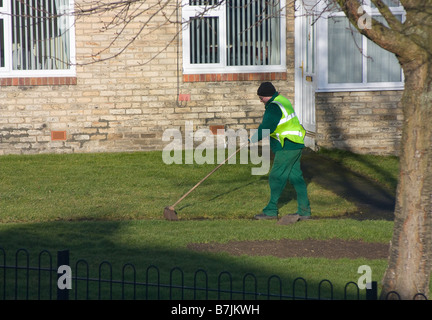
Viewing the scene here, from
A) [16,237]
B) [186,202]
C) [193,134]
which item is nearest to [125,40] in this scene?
[193,134]

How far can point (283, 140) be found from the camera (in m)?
9.09

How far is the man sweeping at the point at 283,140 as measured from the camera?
9.05 meters

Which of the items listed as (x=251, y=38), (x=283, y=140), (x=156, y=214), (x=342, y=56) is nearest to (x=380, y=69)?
(x=342, y=56)

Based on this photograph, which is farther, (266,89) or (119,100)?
(119,100)

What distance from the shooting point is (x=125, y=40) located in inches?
539

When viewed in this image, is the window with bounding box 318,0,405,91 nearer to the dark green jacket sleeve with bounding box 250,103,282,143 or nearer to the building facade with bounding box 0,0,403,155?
the building facade with bounding box 0,0,403,155

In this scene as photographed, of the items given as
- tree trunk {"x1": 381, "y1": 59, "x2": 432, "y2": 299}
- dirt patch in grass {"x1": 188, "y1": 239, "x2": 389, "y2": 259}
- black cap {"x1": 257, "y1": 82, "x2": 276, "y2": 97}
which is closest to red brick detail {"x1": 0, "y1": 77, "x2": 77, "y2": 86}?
black cap {"x1": 257, "y1": 82, "x2": 276, "y2": 97}

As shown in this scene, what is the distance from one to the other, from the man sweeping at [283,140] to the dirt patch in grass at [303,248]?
40.1 inches

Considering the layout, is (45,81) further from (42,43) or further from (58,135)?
(58,135)

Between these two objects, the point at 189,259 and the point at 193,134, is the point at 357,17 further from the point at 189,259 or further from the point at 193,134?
the point at 193,134

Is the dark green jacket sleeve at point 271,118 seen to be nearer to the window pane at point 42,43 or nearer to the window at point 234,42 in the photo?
the window at point 234,42

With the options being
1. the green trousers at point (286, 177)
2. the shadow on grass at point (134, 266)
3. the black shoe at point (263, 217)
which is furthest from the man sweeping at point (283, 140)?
the shadow on grass at point (134, 266)

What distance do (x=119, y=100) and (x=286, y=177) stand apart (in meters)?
5.57

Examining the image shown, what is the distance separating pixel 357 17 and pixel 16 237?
4.86 meters
